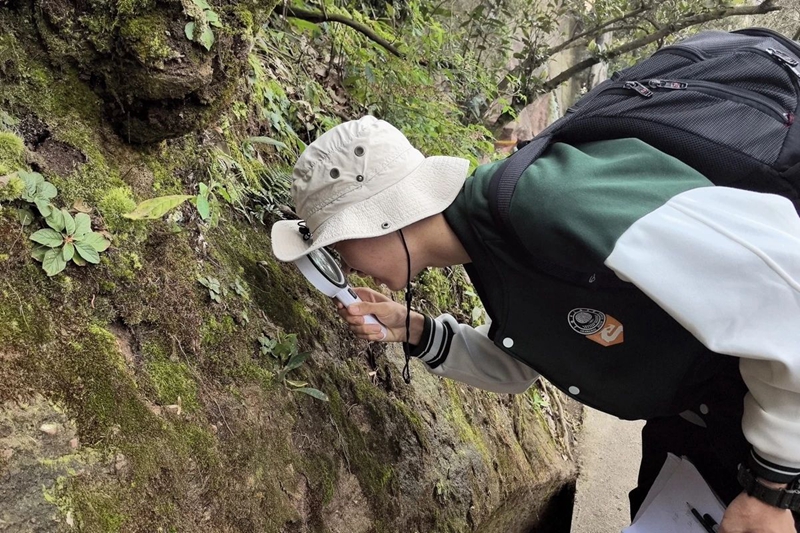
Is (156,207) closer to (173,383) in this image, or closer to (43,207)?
(43,207)

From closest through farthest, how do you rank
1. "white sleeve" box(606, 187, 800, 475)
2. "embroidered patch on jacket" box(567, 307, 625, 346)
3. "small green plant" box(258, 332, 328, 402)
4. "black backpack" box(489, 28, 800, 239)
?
"white sleeve" box(606, 187, 800, 475)
"black backpack" box(489, 28, 800, 239)
"embroidered patch on jacket" box(567, 307, 625, 346)
"small green plant" box(258, 332, 328, 402)

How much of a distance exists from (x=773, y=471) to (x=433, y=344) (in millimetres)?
1307

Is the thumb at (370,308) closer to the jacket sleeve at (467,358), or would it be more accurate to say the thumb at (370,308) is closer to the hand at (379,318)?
the hand at (379,318)

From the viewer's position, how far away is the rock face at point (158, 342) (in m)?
1.44

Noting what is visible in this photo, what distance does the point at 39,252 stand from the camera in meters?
1.54

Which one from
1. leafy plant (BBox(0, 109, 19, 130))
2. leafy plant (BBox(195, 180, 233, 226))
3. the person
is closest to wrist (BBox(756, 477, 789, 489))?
the person

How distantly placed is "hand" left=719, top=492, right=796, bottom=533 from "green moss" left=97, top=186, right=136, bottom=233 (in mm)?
2010

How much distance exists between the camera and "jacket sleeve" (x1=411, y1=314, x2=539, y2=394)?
8.30ft

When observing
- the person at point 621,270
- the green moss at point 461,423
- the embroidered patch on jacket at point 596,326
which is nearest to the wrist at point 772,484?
the person at point 621,270

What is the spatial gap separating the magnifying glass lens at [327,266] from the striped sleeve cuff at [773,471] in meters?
1.44

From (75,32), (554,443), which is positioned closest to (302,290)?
(75,32)

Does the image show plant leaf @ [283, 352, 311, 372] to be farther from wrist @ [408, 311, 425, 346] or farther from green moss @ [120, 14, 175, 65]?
green moss @ [120, 14, 175, 65]

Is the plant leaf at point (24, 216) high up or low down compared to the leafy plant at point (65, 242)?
up

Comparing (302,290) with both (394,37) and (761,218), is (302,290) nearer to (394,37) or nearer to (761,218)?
(761,218)
